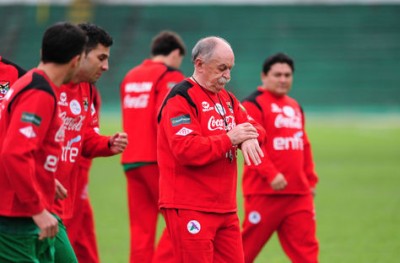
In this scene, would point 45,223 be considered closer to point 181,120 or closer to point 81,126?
point 181,120

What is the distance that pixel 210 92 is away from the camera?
687 centimetres

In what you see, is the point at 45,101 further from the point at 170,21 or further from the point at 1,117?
the point at 170,21

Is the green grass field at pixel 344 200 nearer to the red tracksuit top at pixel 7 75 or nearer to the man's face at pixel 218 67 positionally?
the red tracksuit top at pixel 7 75

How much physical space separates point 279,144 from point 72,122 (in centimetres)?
274

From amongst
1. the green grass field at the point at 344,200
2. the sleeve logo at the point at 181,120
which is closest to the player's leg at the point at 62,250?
the sleeve logo at the point at 181,120

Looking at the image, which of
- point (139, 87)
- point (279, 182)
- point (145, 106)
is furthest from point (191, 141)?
point (139, 87)

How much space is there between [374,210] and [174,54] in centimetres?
616

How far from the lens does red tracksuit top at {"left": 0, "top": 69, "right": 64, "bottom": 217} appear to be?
210 inches

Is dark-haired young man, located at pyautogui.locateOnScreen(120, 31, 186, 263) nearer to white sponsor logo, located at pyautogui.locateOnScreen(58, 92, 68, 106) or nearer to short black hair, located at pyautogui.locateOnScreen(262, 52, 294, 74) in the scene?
short black hair, located at pyautogui.locateOnScreen(262, 52, 294, 74)

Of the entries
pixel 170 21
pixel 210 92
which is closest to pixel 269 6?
pixel 170 21

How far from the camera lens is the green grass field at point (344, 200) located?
444 inches

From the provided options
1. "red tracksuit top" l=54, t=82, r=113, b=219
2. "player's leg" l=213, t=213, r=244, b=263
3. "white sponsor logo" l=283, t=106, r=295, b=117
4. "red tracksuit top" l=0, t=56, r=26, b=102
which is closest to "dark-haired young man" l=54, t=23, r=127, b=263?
"red tracksuit top" l=54, t=82, r=113, b=219

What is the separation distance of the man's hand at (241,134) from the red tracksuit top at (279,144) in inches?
92.2

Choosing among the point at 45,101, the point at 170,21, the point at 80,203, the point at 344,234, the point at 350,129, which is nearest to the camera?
the point at 45,101
